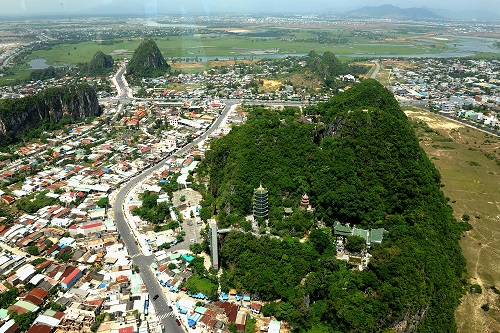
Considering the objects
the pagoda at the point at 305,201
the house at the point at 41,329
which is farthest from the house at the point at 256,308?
the house at the point at 41,329

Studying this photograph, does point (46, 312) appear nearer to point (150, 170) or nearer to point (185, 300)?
point (185, 300)

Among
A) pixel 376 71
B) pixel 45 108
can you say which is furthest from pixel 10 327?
pixel 376 71

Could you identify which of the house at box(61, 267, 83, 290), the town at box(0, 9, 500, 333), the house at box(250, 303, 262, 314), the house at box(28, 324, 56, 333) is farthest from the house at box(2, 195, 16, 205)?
the house at box(250, 303, 262, 314)

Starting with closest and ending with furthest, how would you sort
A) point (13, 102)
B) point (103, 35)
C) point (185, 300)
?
1. point (185, 300)
2. point (13, 102)
3. point (103, 35)

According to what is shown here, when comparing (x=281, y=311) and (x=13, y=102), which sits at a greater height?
(x=13, y=102)

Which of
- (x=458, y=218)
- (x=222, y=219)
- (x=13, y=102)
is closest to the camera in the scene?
(x=222, y=219)

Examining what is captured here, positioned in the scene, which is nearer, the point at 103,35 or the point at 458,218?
the point at 458,218

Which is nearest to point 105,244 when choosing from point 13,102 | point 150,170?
point 150,170
